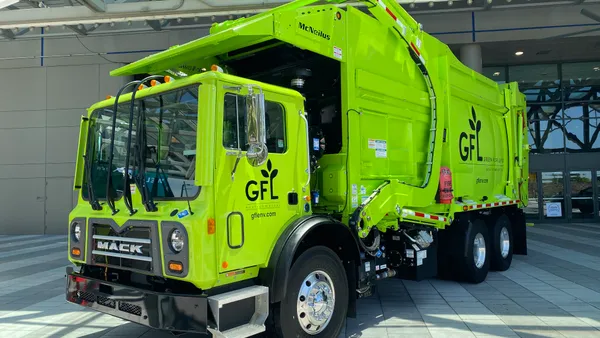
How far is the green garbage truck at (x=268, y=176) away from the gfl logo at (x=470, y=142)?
25.7 inches

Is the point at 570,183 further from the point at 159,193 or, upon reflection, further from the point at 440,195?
the point at 159,193

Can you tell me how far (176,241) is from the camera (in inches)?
137

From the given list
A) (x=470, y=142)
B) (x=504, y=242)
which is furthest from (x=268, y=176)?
(x=504, y=242)

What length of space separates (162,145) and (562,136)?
18366 millimetres

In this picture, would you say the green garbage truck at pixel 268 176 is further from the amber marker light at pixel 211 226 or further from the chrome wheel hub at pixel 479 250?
the chrome wheel hub at pixel 479 250

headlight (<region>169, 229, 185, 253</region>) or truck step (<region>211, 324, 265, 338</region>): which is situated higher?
headlight (<region>169, 229, 185, 253</region>)

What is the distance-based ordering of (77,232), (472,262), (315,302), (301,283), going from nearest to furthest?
(301,283), (315,302), (77,232), (472,262)

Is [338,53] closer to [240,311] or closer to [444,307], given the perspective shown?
[240,311]

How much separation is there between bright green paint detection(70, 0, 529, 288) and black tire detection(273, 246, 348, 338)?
35cm

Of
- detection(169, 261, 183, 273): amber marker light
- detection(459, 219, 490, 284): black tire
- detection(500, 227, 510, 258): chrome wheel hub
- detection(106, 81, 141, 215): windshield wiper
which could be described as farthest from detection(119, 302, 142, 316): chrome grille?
detection(500, 227, 510, 258): chrome wheel hub

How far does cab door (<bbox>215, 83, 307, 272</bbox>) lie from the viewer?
11.7 feet

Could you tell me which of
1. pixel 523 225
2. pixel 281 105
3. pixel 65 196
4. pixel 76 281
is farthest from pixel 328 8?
pixel 65 196

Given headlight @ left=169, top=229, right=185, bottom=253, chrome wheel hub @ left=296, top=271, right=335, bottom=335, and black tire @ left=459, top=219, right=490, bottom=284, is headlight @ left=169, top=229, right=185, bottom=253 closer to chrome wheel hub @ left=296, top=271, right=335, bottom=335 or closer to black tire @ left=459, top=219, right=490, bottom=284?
chrome wheel hub @ left=296, top=271, right=335, bottom=335

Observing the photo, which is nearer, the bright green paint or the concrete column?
the bright green paint
